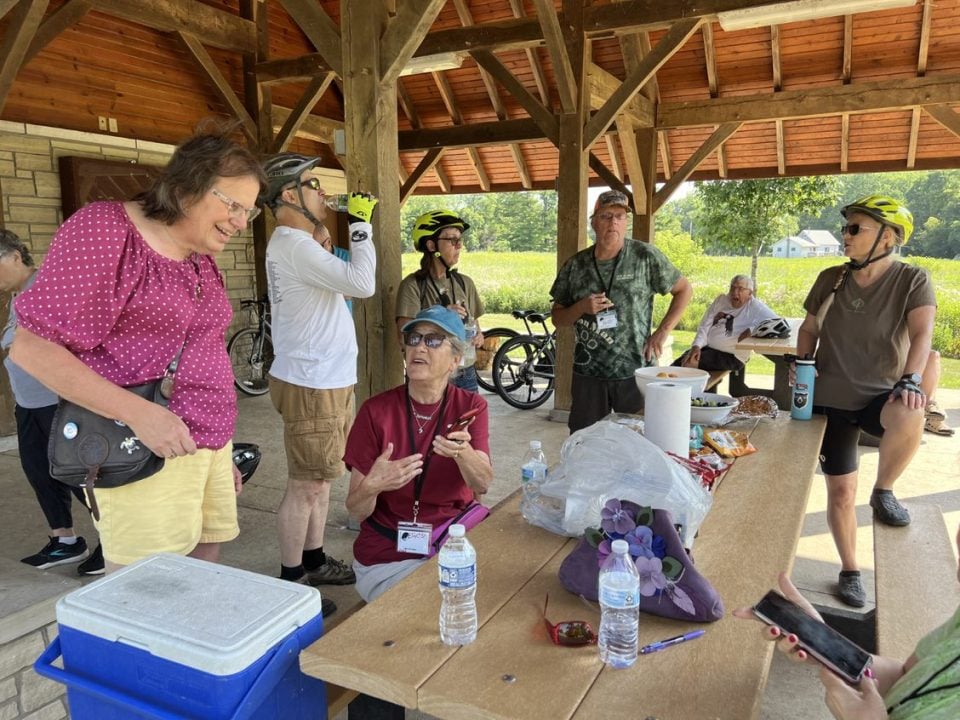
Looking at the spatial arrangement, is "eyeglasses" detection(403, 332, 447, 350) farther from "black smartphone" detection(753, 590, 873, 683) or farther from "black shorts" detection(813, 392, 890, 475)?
"black shorts" detection(813, 392, 890, 475)

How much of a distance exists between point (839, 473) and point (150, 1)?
22.2 ft

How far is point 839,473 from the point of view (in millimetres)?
2965

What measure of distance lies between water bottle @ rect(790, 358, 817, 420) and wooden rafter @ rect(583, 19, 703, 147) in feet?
11.7

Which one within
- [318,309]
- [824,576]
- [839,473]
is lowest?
[824,576]

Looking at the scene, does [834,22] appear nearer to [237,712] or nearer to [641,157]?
[641,157]

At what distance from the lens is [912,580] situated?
86.9 inches

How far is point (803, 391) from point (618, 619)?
6.76ft

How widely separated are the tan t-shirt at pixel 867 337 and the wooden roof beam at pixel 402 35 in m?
2.20

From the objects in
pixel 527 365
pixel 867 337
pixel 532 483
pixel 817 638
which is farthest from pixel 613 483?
pixel 527 365

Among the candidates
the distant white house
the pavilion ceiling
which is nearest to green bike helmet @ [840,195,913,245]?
the pavilion ceiling

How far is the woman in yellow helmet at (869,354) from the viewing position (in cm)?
265

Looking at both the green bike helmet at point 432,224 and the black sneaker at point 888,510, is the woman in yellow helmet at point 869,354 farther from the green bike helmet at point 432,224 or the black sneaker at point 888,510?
the green bike helmet at point 432,224

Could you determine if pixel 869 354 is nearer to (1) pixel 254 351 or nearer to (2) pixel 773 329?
(2) pixel 773 329

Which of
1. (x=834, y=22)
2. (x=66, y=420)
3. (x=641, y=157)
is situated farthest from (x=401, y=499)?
(x=834, y=22)
